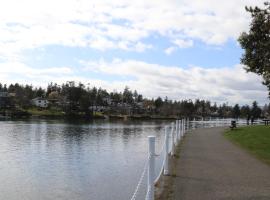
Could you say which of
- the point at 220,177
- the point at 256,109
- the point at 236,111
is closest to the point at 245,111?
the point at 236,111

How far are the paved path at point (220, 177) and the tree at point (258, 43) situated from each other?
22.2 feet

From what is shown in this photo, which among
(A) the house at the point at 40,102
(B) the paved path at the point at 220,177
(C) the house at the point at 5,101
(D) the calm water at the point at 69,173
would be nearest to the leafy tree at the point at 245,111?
(A) the house at the point at 40,102

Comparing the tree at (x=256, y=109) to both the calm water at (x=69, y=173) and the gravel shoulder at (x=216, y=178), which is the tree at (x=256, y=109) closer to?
the calm water at (x=69, y=173)

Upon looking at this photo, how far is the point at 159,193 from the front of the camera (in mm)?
11344

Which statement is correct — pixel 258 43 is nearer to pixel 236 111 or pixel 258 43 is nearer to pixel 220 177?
pixel 220 177

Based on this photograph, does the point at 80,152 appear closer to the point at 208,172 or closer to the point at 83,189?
the point at 83,189

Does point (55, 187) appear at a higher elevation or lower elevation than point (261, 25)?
lower

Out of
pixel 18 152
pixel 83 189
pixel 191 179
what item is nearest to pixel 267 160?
pixel 191 179

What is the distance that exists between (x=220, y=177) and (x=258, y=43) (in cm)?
1312

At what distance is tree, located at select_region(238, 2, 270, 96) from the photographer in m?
24.1

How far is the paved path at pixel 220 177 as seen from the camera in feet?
36.7

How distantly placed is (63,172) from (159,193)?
434 inches

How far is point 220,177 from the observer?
13766 millimetres

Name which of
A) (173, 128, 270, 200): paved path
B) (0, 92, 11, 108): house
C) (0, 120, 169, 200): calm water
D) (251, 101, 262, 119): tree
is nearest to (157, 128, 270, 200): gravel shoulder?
(173, 128, 270, 200): paved path
